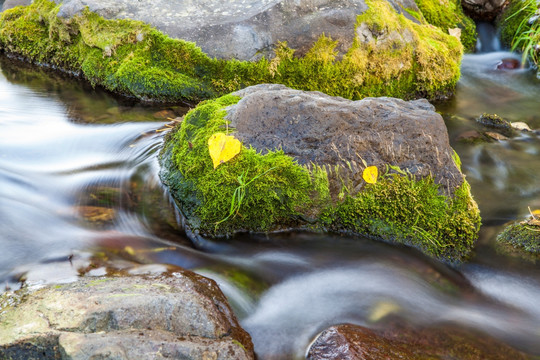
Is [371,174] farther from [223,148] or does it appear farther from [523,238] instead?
[523,238]

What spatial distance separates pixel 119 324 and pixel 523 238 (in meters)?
3.38

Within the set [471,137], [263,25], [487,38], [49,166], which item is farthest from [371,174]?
[487,38]

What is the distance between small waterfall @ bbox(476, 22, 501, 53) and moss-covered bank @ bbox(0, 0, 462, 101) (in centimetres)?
257

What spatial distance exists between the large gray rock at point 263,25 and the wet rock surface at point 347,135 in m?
2.18

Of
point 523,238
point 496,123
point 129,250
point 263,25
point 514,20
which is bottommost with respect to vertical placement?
point 523,238

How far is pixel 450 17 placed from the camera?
28.3ft

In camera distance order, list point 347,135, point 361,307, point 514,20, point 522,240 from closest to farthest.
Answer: point 361,307 → point 347,135 → point 522,240 → point 514,20

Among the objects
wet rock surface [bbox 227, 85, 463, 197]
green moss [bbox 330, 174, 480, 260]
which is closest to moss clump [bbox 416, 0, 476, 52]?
wet rock surface [bbox 227, 85, 463, 197]

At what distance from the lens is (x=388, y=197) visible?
12.3 feet

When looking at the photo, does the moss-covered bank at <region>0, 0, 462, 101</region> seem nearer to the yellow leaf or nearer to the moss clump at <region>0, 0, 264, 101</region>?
the moss clump at <region>0, 0, 264, 101</region>

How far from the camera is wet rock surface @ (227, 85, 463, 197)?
3.79 m

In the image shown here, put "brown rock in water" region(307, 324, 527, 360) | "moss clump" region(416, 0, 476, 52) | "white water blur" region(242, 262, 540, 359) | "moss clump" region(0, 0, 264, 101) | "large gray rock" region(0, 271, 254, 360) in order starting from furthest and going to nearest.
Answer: "moss clump" region(416, 0, 476, 52)
"moss clump" region(0, 0, 264, 101)
"white water blur" region(242, 262, 540, 359)
"brown rock in water" region(307, 324, 527, 360)
"large gray rock" region(0, 271, 254, 360)

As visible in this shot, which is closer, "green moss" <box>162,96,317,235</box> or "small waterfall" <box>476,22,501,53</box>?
"green moss" <box>162,96,317,235</box>

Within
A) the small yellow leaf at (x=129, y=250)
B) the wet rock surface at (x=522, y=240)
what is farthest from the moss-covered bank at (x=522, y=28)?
the small yellow leaf at (x=129, y=250)
